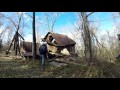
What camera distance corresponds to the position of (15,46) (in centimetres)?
1980

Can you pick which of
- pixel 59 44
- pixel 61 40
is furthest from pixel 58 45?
pixel 61 40

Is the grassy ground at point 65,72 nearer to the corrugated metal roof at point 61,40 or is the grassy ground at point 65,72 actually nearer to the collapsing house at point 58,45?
the collapsing house at point 58,45

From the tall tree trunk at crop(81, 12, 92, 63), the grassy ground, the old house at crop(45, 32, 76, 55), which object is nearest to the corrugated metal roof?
the old house at crop(45, 32, 76, 55)

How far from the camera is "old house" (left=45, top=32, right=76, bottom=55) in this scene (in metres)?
16.3

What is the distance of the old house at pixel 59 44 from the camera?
53.4ft

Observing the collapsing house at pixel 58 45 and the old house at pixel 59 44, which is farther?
the old house at pixel 59 44

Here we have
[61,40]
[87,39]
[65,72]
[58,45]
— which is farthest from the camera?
[61,40]

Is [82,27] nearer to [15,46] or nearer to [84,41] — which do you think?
[84,41]

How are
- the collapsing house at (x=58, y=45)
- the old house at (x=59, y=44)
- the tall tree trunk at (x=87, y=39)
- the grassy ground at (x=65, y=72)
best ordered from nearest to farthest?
the grassy ground at (x=65, y=72)
the tall tree trunk at (x=87, y=39)
the collapsing house at (x=58, y=45)
the old house at (x=59, y=44)

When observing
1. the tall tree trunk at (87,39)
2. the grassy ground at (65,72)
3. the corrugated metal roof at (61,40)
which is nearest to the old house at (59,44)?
the corrugated metal roof at (61,40)

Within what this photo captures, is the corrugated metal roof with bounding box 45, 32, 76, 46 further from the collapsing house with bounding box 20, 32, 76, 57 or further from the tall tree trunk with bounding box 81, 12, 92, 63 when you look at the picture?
the tall tree trunk with bounding box 81, 12, 92, 63

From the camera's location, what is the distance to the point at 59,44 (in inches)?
649


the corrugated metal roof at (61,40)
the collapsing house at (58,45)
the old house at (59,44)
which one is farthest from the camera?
the corrugated metal roof at (61,40)

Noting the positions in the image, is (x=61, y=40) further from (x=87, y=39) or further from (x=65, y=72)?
(x=65, y=72)
